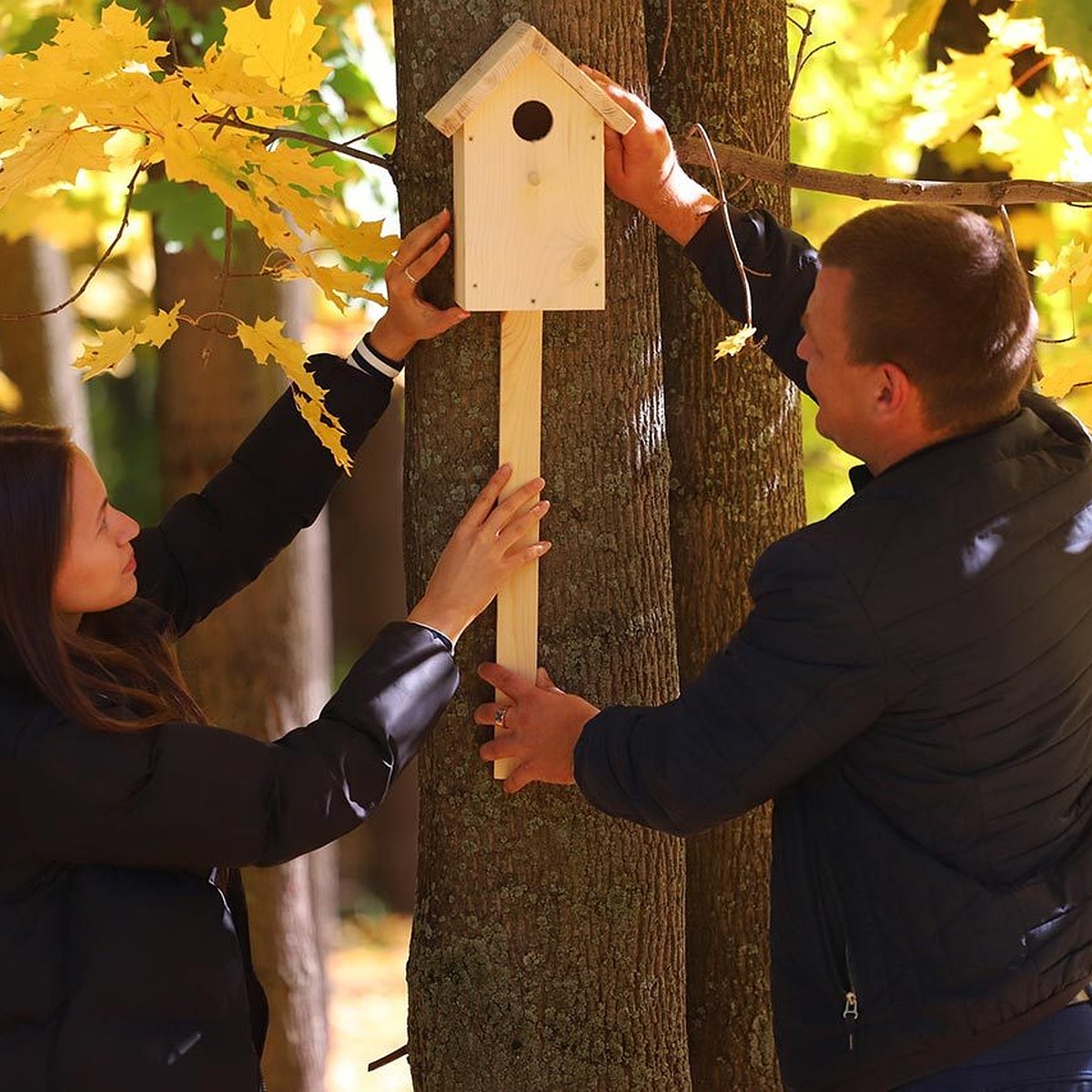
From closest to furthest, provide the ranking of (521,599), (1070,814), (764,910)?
(1070,814), (521,599), (764,910)

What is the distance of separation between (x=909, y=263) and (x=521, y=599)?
0.82 meters

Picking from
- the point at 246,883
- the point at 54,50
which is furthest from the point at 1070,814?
the point at 246,883

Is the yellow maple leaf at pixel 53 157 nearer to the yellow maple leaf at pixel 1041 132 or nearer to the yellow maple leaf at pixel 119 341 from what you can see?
the yellow maple leaf at pixel 119 341

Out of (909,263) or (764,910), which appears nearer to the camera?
(909,263)

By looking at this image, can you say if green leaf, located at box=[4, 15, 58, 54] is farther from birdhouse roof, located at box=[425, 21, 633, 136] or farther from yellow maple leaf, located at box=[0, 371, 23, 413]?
birdhouse roof, located at box=[425, 21, 633, 136]

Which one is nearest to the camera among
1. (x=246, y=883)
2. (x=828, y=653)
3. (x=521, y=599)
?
(x=828, y=653)

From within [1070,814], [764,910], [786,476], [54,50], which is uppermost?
[54,50]

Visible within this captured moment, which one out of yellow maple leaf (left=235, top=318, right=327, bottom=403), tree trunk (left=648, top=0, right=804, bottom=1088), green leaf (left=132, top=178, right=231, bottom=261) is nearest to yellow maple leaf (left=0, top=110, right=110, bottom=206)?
yellow maple leaf (left=235, top=318, right=327, bottom=403)

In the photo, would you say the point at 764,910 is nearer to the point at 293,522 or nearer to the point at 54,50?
the point at 293,522

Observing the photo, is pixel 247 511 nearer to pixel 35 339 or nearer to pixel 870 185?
pixel 870 185

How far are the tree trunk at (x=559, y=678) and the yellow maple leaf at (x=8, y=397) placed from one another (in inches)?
114

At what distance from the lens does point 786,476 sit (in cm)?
330

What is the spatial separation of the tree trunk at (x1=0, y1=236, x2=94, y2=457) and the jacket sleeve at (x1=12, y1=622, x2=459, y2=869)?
303 cm

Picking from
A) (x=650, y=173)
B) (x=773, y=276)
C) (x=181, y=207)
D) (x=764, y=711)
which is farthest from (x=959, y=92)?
(x=764, y=711)
